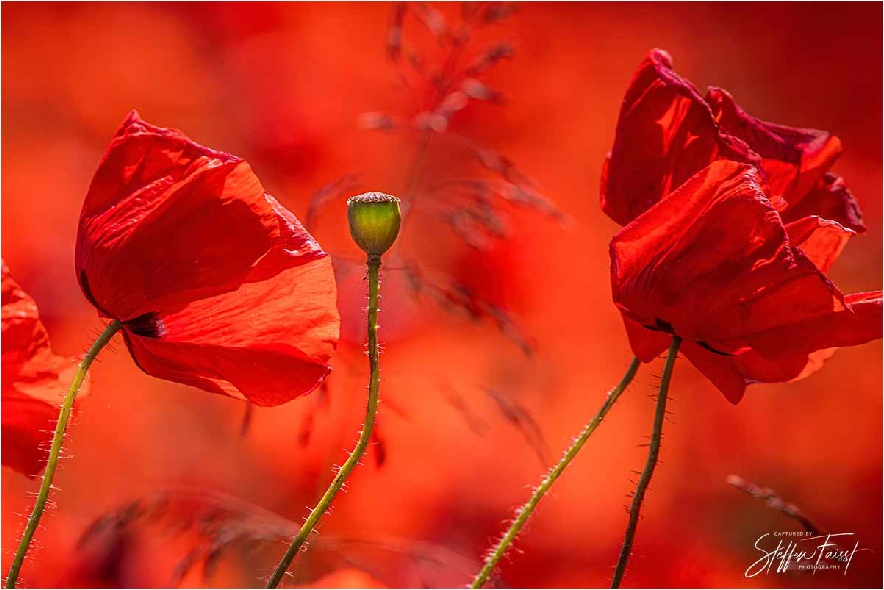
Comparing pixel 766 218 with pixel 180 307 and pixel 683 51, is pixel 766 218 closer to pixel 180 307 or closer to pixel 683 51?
pixel 180 307

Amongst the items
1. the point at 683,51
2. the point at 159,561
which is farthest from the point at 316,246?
the point at 683,51

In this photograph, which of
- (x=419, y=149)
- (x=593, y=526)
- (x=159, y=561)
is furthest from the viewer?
(x=419, y=149)

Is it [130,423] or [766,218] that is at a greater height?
[766,218]

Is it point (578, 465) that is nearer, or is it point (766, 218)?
point (766, 218)

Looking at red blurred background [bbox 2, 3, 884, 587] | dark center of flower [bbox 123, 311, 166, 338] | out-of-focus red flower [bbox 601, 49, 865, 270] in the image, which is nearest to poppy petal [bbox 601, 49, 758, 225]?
out-of-focus red flower [bbox 601, 49, 865, 270]

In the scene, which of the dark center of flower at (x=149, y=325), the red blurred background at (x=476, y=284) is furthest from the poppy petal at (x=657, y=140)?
the red blurred background at (x=476, y=284)

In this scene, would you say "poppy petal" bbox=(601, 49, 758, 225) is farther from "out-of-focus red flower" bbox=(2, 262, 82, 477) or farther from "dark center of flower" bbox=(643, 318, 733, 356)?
"out-of-focus red flower" bbox=(2, 262, 82, 477)

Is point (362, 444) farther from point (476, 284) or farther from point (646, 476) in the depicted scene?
point (476, 284)

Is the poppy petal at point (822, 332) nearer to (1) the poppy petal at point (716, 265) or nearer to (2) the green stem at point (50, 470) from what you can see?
(1) the poppy petal at point (716, 265)
